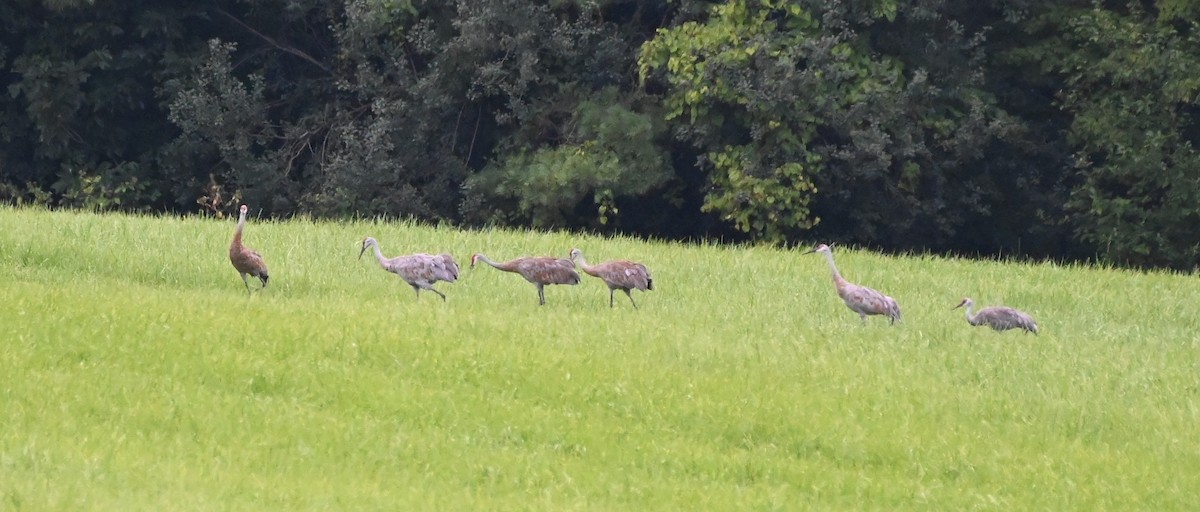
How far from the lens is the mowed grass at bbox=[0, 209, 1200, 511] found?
446 inches

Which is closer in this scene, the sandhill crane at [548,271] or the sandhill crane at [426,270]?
the sandhill crane at [426,270]

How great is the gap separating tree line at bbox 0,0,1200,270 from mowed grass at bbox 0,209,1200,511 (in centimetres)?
1493

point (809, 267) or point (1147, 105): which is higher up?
point (1147, 105)

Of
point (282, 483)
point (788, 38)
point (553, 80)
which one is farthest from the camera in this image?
point (553, 80)

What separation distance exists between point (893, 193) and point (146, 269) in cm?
1993

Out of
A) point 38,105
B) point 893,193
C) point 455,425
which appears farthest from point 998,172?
point 455,425

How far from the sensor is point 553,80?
35.9 meters

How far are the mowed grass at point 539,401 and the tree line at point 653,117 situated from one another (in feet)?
49.0

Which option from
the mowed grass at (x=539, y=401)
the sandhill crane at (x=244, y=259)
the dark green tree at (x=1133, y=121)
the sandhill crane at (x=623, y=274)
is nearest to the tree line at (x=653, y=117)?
the dark green tree at (x=1133, y=121)

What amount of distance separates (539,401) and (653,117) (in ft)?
73.2

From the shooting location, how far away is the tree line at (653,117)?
33.7 m

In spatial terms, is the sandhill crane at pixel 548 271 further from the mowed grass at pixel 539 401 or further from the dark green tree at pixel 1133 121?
the dark green tree at pixel 1133 121

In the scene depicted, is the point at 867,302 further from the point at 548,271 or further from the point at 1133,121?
the point at 1133,121

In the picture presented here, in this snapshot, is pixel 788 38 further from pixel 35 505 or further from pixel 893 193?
pixel 35 505
